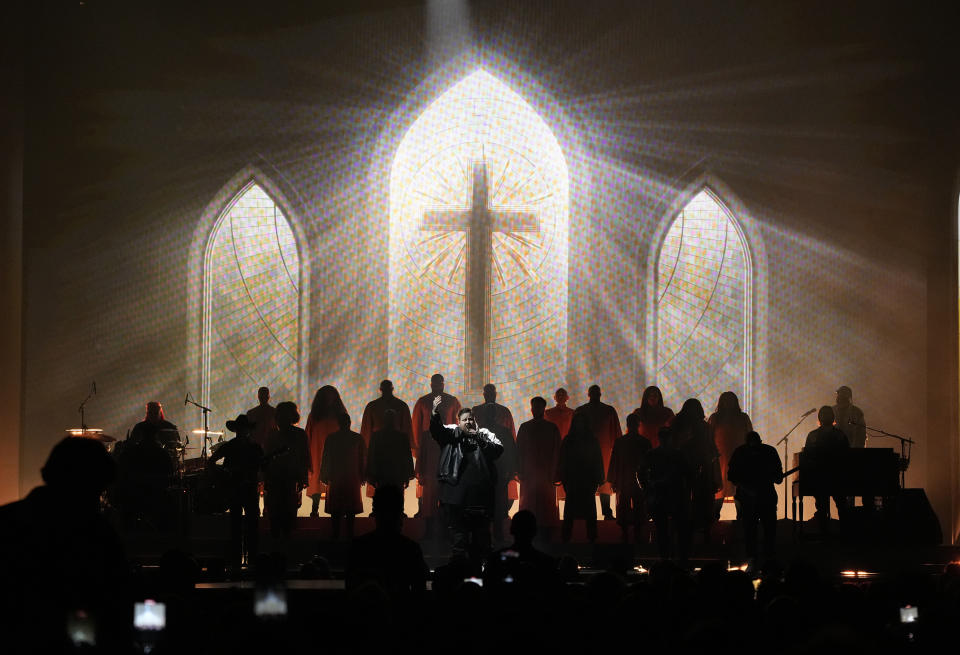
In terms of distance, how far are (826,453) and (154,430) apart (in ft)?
21.7

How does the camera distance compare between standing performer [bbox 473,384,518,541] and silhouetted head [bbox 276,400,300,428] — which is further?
standing performer [bbox 473,384,518,541]

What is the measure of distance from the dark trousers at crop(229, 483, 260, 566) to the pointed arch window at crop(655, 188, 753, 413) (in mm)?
6480

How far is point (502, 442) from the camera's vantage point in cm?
1184

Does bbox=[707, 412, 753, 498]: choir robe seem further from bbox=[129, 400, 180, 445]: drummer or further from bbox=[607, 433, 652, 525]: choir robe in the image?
bbox=[129, 400, 180, 445]: drummer

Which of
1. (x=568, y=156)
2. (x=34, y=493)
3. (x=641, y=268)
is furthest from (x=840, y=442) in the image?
(x=34, y=493)

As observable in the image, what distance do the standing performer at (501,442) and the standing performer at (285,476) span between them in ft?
6.13

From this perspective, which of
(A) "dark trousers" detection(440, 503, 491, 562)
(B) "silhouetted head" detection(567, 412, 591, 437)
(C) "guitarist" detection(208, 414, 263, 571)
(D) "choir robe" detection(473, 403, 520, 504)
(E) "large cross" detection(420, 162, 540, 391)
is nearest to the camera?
(A) "dark trousers" detection(440, 503, 491, 562)

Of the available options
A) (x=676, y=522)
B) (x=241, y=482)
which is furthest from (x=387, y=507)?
(x=676, y=522)

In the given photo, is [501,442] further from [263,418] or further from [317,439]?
[263,418]

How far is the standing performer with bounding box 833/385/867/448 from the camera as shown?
13.1m

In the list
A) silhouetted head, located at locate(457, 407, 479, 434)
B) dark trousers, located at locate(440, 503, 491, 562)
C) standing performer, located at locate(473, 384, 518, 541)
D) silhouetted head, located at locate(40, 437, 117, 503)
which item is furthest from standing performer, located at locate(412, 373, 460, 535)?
silhouetted head, located at locate(40, 437, 117, 503)

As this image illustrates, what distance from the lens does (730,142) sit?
48.5 feet

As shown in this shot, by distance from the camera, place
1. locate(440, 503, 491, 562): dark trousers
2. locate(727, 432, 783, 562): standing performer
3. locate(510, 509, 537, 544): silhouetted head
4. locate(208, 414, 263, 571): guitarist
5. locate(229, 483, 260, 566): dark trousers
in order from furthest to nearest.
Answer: locate(727, 432, 783, 562): standing performer < locate(229, 483, 260, 566): dark trousers < locate(208, 414, 263, 571): guitarist < locate(440, 503, 491, 562): dark trousers < locate(510, 509, 537, 544): silhouetted head

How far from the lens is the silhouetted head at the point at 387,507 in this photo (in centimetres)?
519
